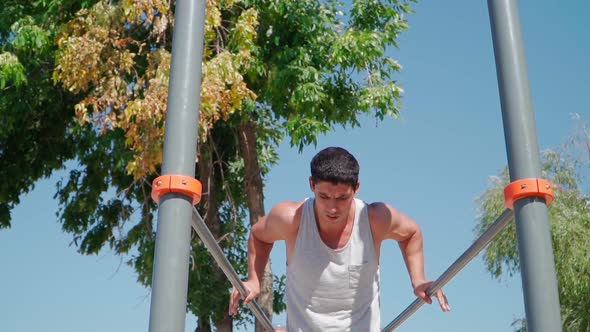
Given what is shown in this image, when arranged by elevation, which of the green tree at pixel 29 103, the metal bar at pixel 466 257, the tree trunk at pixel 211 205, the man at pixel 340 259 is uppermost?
the green tree at pixel 29 103

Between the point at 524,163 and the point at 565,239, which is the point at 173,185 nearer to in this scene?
the point at 524,163

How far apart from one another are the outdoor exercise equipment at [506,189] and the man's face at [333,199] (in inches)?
32.2

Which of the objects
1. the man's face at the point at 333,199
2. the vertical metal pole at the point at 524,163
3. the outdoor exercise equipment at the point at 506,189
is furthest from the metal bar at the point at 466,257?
the man's face at the point at 333,199

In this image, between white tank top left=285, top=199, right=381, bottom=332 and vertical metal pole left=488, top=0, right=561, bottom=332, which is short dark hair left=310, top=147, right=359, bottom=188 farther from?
vertical metal pole left=488, top=0, right=561, bottom=332

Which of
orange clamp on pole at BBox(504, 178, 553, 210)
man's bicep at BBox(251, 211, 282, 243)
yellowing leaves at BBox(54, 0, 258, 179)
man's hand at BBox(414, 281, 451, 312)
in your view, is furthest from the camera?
yellowing leaves at BBox(54, 0, 258, 179)

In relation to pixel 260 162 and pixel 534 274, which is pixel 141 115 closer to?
pixel 260 162

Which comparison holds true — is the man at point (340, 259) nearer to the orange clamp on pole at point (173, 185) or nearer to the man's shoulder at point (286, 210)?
the man's shoulder at point (286, 210)

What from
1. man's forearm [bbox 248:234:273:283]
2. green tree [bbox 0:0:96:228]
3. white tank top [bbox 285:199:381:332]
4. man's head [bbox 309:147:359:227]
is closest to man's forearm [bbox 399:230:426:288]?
white tank top [bbox 285:199:381:332]

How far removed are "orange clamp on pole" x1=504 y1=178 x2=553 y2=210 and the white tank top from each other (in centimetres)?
134

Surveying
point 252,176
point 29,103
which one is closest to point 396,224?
point 252,176

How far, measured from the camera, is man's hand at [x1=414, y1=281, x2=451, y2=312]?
308cm

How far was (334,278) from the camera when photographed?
3.50 m

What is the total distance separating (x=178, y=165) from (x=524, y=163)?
100 cm

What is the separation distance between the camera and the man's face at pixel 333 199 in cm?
324
